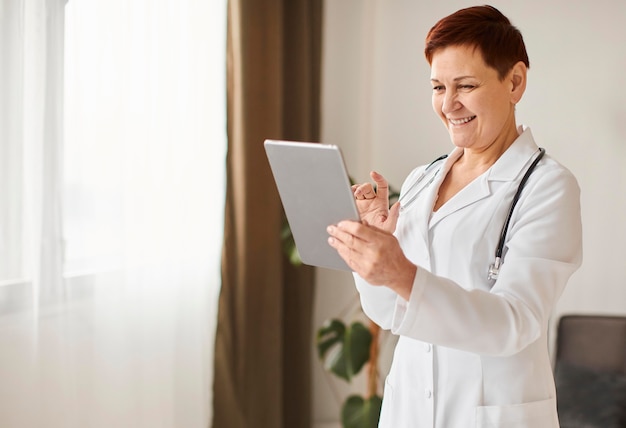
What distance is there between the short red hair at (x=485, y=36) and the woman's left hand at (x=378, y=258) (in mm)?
420

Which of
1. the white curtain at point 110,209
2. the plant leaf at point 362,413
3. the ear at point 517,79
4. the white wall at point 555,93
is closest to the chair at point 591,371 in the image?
the white wall at point 555,93

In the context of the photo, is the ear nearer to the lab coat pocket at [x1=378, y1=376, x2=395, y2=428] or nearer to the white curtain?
the lab coat pocket at [x1=378, y1=376, x2=395, y2=428]

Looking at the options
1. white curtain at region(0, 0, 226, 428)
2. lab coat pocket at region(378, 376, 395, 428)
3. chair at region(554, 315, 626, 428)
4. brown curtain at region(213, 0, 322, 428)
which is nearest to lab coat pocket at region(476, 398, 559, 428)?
lab coat pocket at region(378, 376, 395, 428)

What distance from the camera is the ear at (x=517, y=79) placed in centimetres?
148

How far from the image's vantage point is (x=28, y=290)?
2270mm

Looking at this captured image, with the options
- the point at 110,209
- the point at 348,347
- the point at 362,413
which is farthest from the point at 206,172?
the point at 362,413

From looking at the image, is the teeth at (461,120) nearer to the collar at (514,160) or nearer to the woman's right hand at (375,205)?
the collar at (514,160)

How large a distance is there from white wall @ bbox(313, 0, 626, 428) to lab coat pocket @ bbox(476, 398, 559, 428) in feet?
7.33

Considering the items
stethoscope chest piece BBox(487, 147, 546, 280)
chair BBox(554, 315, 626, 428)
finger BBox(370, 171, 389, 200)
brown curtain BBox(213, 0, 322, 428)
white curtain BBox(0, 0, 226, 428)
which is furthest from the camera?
brown curtain BBox(213, 0, 322, 428)

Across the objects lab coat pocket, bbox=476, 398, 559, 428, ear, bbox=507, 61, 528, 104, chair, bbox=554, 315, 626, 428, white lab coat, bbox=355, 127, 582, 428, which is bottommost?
chair, bbox=554, 315, 626, 428

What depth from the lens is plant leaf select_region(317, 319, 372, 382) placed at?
330 centimetres

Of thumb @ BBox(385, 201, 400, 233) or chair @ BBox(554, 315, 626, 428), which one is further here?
chair @ BBox(554, 315, 626, 428)

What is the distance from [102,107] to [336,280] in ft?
6.02

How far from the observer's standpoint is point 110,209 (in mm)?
2596
